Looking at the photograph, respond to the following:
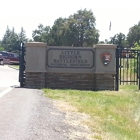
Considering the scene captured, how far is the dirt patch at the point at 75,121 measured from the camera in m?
8.23

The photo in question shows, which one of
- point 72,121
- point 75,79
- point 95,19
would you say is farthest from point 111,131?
point 95,19

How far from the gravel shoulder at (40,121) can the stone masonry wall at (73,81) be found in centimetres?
619

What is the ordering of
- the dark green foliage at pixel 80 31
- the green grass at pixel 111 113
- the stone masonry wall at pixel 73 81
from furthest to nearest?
the dark green foliage at pixel 80 31 → the stone masonry wall at pixel 73 81 → the green grass at pixel 111 113

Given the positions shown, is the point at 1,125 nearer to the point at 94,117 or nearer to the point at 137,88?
the point at 94,117

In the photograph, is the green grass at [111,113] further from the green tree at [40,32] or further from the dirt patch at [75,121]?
the green tree at [40,32]

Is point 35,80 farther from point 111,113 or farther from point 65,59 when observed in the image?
point 111,113

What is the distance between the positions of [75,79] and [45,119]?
936 centimetres

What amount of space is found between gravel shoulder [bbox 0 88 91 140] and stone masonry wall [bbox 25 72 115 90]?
6185 millimetres

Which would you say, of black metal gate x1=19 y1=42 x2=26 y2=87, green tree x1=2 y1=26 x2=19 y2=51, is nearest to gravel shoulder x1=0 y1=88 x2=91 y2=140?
black metal gate x1=19 y1=42 x2=26 y2=87

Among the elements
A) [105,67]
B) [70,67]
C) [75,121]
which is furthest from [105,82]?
[75,121]

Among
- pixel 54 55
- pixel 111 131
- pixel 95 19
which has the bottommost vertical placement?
pixel 111 131

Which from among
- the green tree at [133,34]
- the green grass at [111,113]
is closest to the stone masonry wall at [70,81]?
the green grass at [111,113]

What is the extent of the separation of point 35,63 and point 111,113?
24.5 ft

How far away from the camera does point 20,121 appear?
8.91 m
